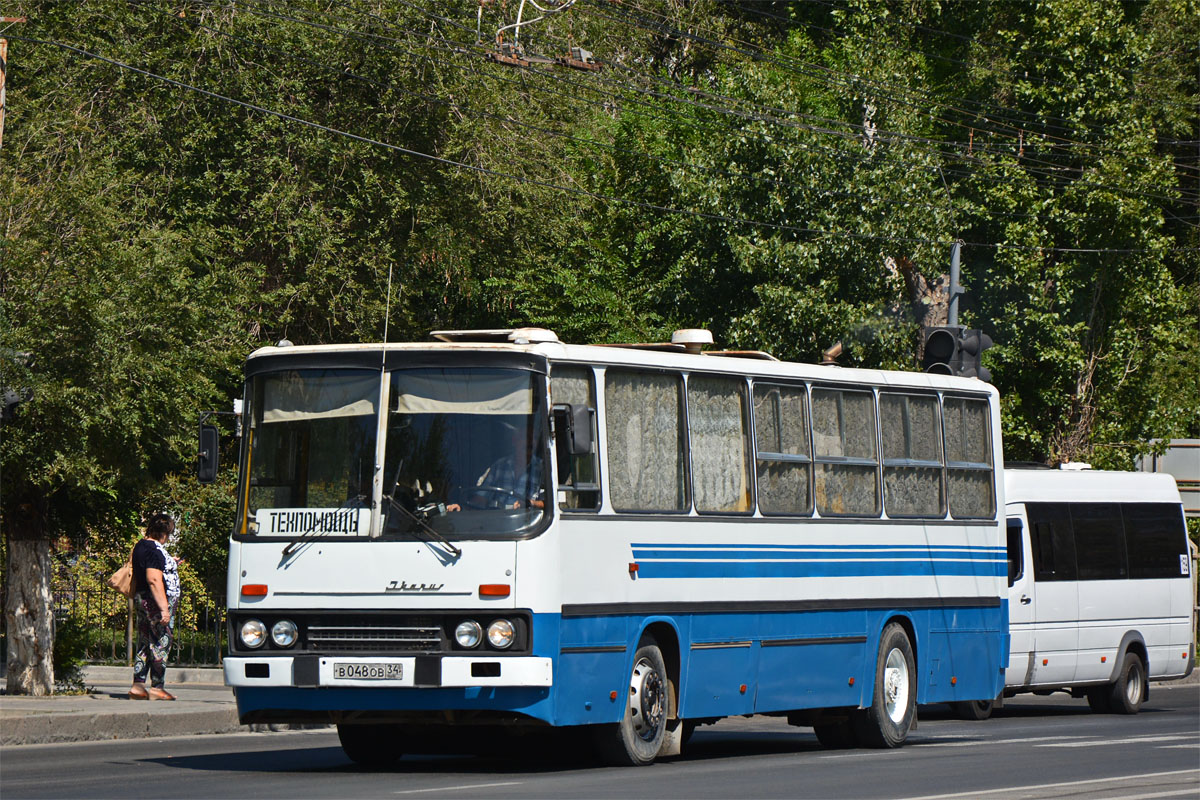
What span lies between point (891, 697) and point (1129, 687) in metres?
8.55

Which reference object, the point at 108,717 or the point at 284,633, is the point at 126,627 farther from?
the point at 284,633

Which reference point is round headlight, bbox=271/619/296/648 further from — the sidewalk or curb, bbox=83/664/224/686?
curb, bbox=83/664/224/686

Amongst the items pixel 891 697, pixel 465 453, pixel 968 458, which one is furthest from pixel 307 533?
pixel 968 458

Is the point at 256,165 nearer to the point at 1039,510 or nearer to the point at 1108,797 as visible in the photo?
the point at 1039,510

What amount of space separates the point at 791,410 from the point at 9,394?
691 cm

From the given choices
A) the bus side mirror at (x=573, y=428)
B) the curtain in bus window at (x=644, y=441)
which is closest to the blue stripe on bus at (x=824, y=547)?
the curtain in bus window at (x=644, y=441)

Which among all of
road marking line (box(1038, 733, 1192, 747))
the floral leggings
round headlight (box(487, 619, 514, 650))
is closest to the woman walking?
the floral leggings

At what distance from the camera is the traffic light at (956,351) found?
74.2 ft

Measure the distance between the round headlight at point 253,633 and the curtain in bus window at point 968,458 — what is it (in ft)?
23.9

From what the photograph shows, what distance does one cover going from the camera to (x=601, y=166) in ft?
117

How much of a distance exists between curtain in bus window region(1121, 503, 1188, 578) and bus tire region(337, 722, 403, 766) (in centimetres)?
1363

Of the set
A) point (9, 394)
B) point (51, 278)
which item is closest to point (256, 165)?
point (51, 278)

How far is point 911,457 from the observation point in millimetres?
17688

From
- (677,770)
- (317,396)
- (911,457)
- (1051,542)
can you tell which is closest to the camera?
(317,396)
